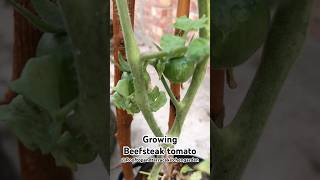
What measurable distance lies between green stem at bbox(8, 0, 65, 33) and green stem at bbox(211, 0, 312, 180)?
186mm

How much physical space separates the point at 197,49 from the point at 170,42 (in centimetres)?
2

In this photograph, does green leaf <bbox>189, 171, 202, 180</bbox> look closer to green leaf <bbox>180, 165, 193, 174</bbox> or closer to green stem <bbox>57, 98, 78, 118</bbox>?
green leaf <bbox>180, 165, 193, 174</bbox>

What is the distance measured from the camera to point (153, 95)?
1.40 ft

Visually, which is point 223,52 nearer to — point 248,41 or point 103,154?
point 248,41

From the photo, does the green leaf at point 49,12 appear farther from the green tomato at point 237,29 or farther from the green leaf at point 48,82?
the green tomato at point 237,29

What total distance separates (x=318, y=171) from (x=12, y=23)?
0.37 metres

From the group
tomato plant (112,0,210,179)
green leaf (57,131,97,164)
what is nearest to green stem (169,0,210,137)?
tomato plant (112,0,210,179)

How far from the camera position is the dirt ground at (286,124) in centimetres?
49

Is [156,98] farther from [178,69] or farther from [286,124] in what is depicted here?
[286,124]

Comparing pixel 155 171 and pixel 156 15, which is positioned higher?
pixel 156 15

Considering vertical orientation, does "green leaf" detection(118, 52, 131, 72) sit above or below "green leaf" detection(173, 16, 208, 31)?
below

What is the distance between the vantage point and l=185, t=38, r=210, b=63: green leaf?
1.32 ft

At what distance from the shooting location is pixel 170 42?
404mm

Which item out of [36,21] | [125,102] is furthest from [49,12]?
[125,102]
